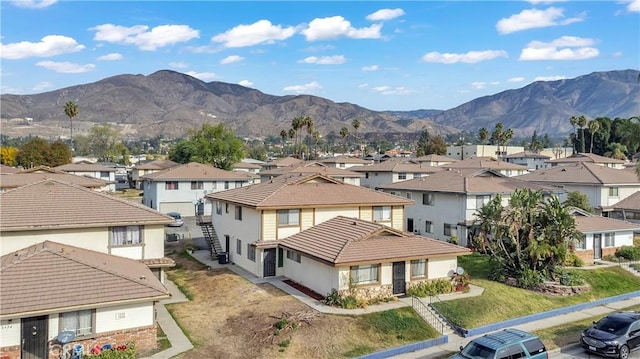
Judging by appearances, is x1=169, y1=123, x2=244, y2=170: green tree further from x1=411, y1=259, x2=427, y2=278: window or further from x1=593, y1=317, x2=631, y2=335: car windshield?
x1=593, y1=317, x2=631, y2=335: car windshield

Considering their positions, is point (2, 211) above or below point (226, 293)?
above

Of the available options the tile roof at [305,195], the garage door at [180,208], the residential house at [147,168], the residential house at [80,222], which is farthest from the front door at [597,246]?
the residential house at [147,168]

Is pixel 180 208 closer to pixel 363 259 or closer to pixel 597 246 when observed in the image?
pixel 363 259

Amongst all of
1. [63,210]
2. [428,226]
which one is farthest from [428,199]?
[63,210]

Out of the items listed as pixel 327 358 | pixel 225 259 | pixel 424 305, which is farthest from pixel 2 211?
pixel 424 305

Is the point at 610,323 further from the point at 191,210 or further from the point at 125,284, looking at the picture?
the point at 191,210

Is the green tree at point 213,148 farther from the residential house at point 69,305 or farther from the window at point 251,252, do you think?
the residential house at point 69,305
